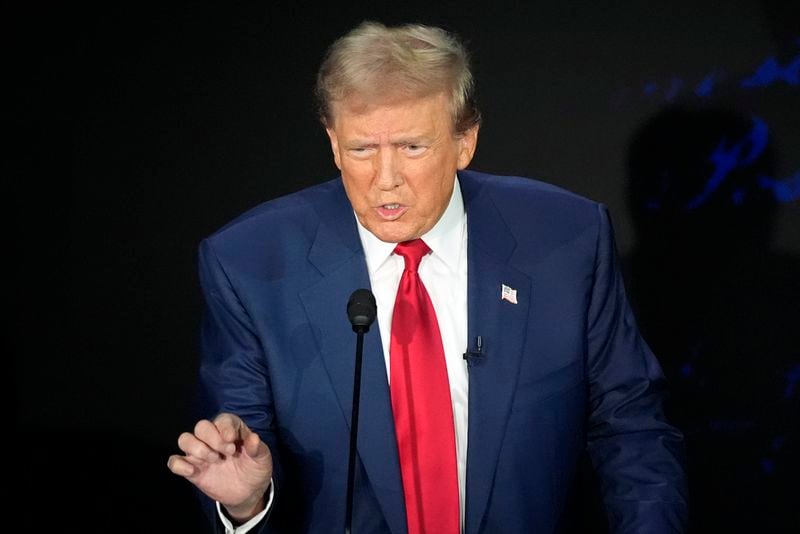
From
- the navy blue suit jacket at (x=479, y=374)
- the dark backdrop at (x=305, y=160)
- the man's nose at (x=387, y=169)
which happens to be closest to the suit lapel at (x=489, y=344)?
the navy blue suit jacket at (x=479, y=374)

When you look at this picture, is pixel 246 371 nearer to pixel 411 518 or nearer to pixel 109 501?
pixel 411 518

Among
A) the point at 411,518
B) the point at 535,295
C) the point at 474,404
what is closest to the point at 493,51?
the point at 535,295

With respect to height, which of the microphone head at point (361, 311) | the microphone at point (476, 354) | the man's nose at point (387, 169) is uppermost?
the man's nose at point (387, 169)

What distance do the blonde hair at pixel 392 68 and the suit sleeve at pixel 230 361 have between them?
0.41 meters

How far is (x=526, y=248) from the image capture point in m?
2.65

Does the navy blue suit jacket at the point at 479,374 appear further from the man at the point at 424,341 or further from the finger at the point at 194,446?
the finger at the point at 194,446

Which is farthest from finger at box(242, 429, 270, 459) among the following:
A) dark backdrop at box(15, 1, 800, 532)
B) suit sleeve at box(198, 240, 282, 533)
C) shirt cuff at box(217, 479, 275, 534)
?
dark backdrop at box(15, 1, 800, 532)

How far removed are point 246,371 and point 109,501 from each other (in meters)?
1.17

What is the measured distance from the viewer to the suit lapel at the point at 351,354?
8.05 feet

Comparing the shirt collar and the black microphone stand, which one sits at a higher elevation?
the shirt collar

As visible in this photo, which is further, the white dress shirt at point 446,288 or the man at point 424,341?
the white dress shirt at point 446,288

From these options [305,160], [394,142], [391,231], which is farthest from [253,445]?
[305,160]

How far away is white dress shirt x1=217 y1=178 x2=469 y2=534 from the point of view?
8.31ft

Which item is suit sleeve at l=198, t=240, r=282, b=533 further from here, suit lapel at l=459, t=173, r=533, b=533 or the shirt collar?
suit lapel at l=459, t=173, r=533, b=533
